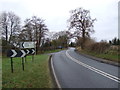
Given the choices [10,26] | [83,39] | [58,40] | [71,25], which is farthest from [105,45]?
[58,40]

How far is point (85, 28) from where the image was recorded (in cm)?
3656

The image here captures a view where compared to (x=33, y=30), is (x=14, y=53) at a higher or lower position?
lower

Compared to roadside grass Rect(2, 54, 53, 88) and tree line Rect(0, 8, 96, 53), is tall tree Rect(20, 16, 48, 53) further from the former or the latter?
roadside grass Rect(2, 54, 53, 88)

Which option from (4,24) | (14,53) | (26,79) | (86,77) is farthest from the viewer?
(4,24)

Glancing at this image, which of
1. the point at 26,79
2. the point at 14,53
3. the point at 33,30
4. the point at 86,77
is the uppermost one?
the point at 33,30

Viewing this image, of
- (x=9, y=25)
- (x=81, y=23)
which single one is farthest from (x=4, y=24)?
(x=81, y=23)

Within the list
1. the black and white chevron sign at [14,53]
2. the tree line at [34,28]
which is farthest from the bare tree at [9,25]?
the black and white chevron sign at [14,53]

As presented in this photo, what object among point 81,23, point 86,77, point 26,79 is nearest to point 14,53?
point 26,79

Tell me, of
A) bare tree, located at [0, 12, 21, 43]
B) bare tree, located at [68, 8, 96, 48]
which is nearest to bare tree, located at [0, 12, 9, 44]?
bare tree, located at [0, 12, 21, 43]

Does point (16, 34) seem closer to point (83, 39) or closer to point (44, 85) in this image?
point (83, 39)

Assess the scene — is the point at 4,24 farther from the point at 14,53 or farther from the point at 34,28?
the point at 14,53

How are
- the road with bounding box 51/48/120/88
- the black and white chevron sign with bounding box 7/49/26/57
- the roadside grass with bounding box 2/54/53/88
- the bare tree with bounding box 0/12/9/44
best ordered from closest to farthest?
the roadside grass with bounding box 2/54/53/88 < the road with bounding box 51/48/120/88 < the black and white chevron sign with bounding box 7/49/26/57 < the bare tree with bounding box 0/12/9/44

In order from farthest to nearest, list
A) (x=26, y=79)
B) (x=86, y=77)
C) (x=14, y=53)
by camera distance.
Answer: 1. (x=14, y=53)
2. (x=86, y=77)
3. (x=26, y=79)

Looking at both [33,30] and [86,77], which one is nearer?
[86,77]
